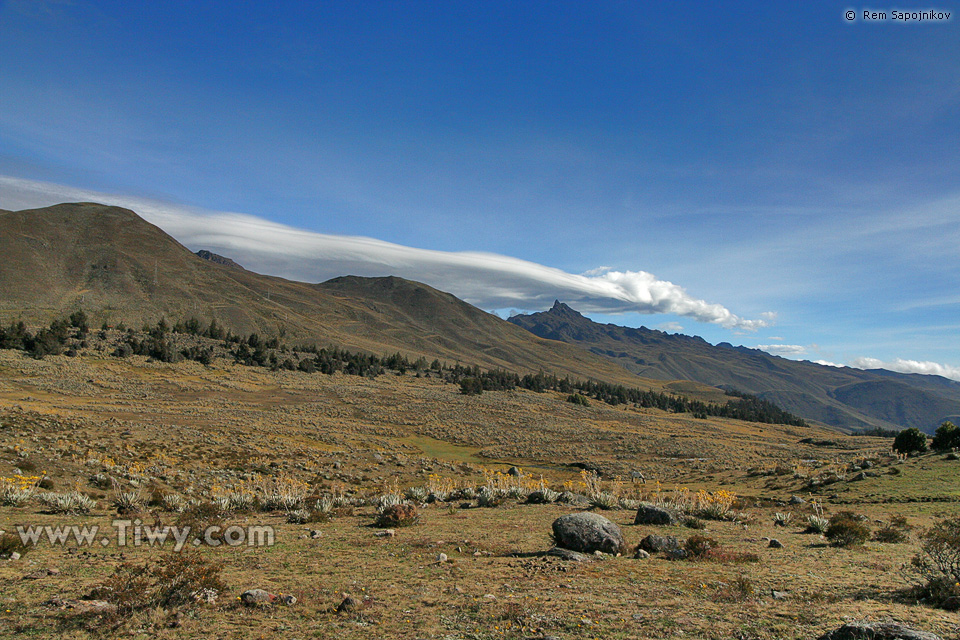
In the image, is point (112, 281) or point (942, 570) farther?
point (112, 281)

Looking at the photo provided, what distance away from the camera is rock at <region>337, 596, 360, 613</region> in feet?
22.5

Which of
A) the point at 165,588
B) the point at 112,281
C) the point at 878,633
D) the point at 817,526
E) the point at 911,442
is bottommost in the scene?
Result: the point at 165,588

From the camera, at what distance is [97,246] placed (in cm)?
16412

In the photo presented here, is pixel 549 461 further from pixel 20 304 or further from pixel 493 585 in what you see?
pixel 20 304

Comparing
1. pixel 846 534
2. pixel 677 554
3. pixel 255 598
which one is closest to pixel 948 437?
pixel 846 534

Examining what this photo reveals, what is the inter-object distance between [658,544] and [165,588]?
9.59 meters

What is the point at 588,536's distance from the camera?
421 inches

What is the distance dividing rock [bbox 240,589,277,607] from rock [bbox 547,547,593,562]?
5709 millimetres

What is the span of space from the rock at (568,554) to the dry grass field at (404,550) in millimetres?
246

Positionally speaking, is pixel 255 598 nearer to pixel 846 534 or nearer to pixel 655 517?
pixel 655 517

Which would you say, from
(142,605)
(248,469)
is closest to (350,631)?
(142,605)

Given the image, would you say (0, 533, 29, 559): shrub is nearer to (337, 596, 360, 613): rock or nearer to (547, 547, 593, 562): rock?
(337, 596, 360, 613): rock

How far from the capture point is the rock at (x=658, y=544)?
10.9m

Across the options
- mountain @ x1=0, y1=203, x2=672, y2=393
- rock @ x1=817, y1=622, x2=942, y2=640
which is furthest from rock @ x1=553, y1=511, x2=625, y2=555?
mountain @ x1=0, y1=203, x2=672, y2=393
